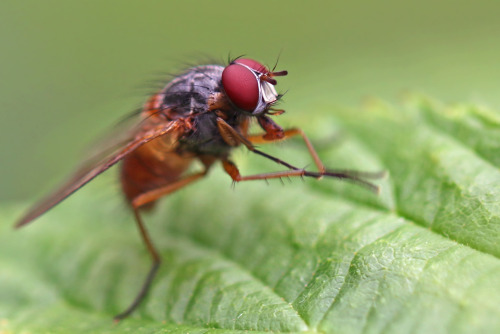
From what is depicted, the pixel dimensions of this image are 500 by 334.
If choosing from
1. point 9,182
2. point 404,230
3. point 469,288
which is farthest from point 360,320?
point 9,182

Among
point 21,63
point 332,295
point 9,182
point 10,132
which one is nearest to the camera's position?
point 332,295

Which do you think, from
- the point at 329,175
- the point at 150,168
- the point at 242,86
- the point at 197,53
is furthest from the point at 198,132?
the point at 197,53

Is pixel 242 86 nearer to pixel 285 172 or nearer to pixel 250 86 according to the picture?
pixel 250 86

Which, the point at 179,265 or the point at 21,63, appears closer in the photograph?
the point at 179,265

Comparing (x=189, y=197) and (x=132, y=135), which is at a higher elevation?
(x=132, y=135)

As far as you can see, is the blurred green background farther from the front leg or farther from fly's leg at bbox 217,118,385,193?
fly's leg at bbox 217,118,385,193

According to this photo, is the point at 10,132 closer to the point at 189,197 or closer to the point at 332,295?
the point at 189,197
